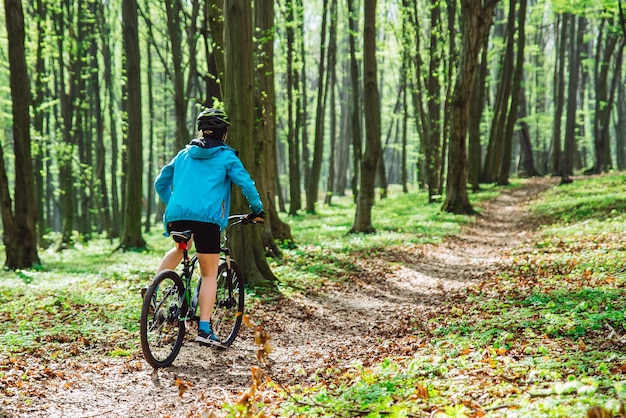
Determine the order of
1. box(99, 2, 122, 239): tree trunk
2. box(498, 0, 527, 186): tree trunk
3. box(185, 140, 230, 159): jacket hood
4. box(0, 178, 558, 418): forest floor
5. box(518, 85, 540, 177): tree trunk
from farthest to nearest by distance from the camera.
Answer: box(518, 85, 540, 177): tree trunk, box(498, 0, 527, 186): tree trunk, box(99, 2, 122, 239): tree trunk, box(185, 140, 230, 159): jacket hood, box(0, 178, 558, 418): forest floor

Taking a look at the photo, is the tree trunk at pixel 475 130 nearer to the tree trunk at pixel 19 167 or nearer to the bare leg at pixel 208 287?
the tree trunk at pixel 19 167

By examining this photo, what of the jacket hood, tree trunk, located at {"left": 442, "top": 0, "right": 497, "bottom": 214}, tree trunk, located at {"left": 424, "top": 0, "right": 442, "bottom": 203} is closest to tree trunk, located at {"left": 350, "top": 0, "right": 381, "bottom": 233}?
tree trunk, located at {"left": 442, "top": 0, "right": 497, "bottom": 214}

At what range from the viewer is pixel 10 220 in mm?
11586

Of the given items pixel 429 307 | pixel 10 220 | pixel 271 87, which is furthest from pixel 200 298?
pixel 10 220

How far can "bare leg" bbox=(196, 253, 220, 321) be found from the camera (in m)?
5.16

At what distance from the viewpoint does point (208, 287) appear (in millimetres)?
5227

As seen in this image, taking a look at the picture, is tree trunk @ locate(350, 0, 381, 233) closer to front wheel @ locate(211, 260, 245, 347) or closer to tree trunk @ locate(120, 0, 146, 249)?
tree trunk @ locate(120, 0, 146, 249)

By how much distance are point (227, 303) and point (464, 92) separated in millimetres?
13340

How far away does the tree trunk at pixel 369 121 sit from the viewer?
44.2 feet

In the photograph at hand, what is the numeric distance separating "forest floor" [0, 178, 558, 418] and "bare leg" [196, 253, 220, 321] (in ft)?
1.74

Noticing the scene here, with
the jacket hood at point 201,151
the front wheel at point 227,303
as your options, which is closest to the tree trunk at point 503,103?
the front wheel at point 227,303

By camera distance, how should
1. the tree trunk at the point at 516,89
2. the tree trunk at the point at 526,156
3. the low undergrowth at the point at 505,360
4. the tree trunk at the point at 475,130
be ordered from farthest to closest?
the tree trunk at the point at 526,156, the tree trunk at the point at 475,130, the tree trunk at the point at 516,89, the low undergrowth at the point at 505,360

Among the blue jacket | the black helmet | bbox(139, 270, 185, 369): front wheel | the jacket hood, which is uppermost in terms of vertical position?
the black helmet

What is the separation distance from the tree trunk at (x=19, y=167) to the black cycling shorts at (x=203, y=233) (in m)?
8.51
